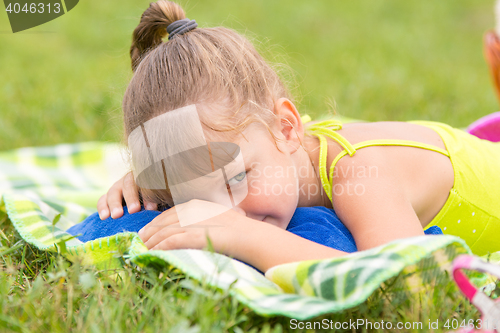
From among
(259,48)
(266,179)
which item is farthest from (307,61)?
(266,179)

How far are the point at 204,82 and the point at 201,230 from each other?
0.47 meters

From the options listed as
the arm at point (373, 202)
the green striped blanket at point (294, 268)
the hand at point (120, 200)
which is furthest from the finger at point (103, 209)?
the arm at point (373, 202)

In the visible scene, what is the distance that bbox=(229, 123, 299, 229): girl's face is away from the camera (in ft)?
4.56

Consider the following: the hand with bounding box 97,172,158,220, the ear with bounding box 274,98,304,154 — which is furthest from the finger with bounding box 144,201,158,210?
the ear with bounding box 274,98,304,154

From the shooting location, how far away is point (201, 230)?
1276mm

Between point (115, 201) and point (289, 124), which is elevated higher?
point (289, 124)

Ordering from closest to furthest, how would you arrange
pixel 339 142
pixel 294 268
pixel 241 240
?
pixel 294 268 < pixel 241 240 < pixel 339 142

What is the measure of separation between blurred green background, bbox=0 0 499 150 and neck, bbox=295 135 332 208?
32 centimetres

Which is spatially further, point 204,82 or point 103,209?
point 103,209

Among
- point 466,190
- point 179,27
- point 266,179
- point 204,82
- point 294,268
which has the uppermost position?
point 179,27

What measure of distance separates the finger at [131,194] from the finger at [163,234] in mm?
349

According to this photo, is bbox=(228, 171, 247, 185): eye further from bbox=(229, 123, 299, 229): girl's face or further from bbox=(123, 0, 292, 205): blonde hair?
bbox=(123, 0, 292, 205): blonde hair

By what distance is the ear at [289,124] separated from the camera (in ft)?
5.13

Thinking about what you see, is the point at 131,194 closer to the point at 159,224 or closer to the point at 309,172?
the point at 159,224
